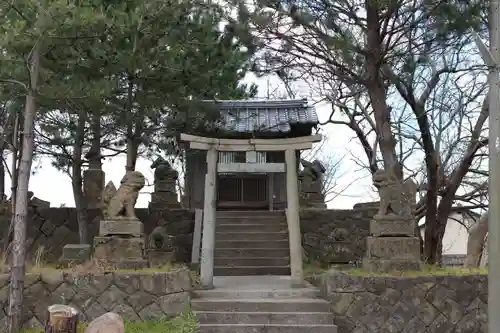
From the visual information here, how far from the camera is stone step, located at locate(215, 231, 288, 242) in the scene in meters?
12.9

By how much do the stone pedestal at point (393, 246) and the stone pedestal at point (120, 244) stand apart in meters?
3.47

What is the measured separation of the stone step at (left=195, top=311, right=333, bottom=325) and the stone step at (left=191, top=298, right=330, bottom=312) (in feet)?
0.45

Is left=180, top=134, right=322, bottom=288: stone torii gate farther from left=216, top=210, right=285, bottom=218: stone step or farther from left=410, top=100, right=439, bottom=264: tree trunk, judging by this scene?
left=216, top=210, right=285, bottom=218: stone step

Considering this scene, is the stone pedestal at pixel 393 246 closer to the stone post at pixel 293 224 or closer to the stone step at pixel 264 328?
the stone post at pixel 293 224

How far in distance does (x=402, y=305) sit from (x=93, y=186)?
8338 millimetres

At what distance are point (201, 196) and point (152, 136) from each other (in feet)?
12.9

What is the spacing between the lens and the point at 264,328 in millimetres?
7816

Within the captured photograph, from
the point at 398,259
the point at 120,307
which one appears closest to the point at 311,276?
the point at 398,259

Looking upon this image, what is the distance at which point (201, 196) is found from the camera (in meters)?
15.9

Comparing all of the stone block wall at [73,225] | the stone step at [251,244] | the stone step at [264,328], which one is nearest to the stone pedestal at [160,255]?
the stone step at [251,244]

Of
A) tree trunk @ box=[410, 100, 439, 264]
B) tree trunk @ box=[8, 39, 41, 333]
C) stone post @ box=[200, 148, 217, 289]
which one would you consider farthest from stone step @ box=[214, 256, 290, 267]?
tree trunk @ box=[8, 39, 41, 333]

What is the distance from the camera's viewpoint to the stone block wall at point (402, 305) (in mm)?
8086

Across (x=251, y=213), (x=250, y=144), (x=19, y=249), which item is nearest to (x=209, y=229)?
(x=250, y=144)

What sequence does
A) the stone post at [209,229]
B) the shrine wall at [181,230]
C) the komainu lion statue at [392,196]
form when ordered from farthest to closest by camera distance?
the shrine wall at [181,230] → the stone post at [209,229] → the komainu lion statue at [392,196]
